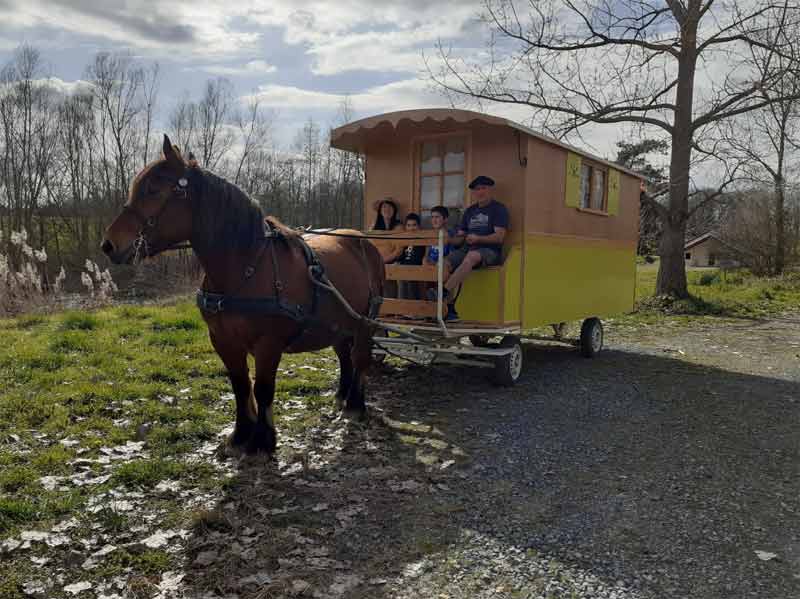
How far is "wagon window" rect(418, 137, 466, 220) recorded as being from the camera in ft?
23.8

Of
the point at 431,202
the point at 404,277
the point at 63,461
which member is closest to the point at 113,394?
the point at 63,461

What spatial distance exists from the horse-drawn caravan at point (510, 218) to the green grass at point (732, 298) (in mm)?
6353

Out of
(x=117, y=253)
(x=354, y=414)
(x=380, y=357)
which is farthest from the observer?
(x=380, y=357)

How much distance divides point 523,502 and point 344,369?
2.43m

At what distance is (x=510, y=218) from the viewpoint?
6.71m

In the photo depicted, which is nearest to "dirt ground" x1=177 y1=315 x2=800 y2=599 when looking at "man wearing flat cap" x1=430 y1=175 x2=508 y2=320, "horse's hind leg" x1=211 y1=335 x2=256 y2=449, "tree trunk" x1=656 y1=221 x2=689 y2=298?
"horse's hind leg" x1=211 y1=335 x2=256 y2=449

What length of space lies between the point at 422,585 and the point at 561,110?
42.8 ft

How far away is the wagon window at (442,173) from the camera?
7.26 m

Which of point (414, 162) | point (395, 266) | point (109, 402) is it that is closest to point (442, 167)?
point (414, 162)

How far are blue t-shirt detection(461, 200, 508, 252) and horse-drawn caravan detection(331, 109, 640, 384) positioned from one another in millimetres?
242

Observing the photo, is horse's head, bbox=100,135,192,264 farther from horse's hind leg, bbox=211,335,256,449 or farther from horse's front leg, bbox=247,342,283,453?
horse's front leg, bbox=247,342,283,453

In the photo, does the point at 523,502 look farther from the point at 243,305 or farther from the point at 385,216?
the point at 385,216

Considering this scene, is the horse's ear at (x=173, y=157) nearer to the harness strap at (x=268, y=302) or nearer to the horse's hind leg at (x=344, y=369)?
the harness strap at (x=268, y=302)

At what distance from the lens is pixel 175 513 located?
11.1 ft
